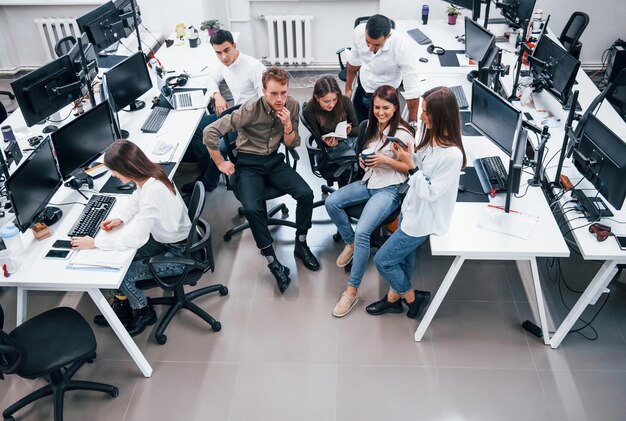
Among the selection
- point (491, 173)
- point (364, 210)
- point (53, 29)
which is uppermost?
point (491, 173)

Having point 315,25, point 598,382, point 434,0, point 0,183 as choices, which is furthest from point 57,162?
point 434,0

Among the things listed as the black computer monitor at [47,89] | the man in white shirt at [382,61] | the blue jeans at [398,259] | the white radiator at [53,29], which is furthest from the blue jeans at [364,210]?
the white radiator at [53,29]

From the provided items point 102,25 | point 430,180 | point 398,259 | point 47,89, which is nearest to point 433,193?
point 430,180

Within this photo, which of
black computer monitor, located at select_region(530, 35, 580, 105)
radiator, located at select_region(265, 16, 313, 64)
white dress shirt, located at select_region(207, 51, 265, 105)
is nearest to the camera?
black computer monitor, located at select_region(530, 35, 580, 105)

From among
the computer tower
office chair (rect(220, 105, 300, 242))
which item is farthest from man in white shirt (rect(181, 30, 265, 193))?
the computer tower

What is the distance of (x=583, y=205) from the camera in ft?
10.5

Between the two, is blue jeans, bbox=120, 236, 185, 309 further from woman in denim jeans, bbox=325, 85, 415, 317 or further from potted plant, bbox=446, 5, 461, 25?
potted plant, bbox=446, 5, 461, 25

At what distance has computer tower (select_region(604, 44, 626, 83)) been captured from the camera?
564 centimetres

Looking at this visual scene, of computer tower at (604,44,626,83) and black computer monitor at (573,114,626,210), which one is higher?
black computer monitor at (573,114,626,210)

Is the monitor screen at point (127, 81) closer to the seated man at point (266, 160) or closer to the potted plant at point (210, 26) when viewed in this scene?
the seated man at point (266, 160)

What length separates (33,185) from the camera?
3084mm

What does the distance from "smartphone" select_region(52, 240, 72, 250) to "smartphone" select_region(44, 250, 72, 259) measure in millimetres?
39

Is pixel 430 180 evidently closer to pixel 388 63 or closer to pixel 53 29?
pixel 388 63

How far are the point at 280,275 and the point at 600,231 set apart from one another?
203 cm
